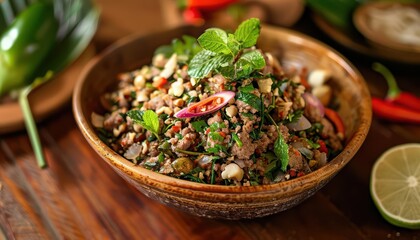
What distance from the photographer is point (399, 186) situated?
224 cm

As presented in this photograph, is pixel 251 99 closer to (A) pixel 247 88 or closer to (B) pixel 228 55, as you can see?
(A) pixel 247 88

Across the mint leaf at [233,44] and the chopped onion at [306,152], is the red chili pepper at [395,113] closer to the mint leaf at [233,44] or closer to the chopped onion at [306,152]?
the chopped onion at [306,152]

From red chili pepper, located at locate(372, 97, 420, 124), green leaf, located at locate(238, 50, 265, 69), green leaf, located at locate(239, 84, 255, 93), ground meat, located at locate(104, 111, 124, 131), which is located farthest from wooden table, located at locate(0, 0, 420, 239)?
green leaf, located at locate(238, 50, 265, 69)

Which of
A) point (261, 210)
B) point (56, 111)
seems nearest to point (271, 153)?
point (261, 210)

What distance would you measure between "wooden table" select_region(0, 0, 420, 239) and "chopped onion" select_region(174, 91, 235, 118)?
542 millimetres

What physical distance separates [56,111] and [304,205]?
1502 mm

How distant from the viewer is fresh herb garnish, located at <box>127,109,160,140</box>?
198 cm

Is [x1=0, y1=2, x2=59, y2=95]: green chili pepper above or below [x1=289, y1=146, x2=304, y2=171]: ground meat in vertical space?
above

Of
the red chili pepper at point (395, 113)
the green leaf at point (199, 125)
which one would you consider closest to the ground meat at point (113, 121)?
the green leaf at point (199, 125)

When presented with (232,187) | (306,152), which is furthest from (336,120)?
(232,187)

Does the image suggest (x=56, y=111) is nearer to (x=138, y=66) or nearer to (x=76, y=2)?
(x=138, y=66)

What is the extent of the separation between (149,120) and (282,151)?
576 mm

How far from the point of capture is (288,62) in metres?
2.71

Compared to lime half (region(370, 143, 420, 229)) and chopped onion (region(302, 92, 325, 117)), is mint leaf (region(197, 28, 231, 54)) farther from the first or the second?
lime half (region(370, 143, 420, 229))
